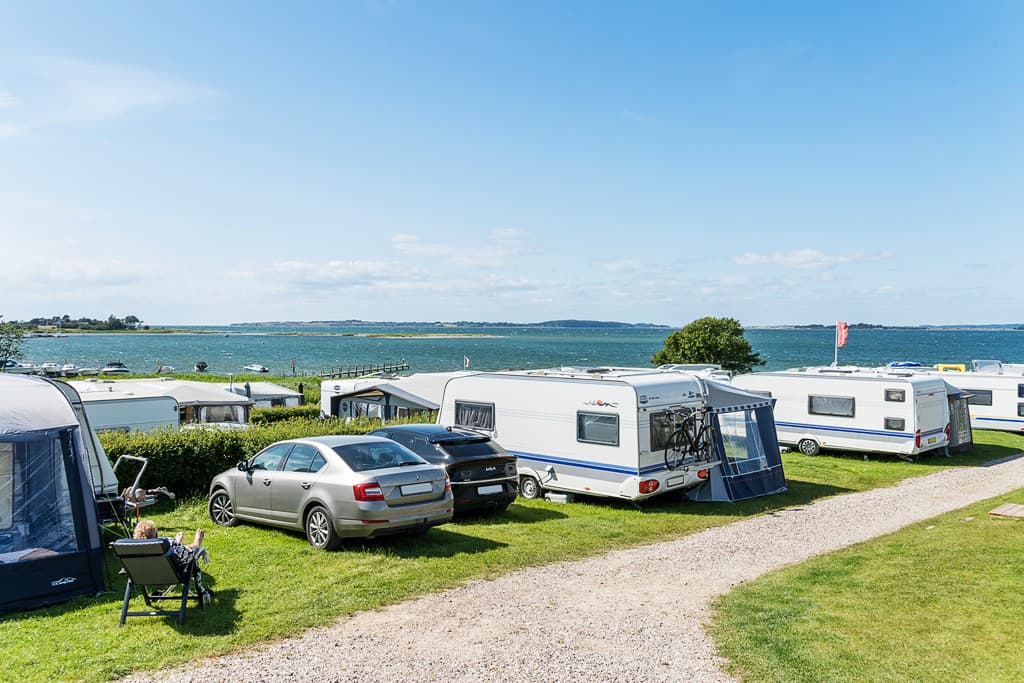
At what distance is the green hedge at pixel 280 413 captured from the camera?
25.4 meters

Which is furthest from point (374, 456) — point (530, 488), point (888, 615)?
point (888, 615)

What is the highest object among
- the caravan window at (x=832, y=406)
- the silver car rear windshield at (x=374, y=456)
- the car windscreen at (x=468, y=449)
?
the silver car rear windshield at (x=374, y=456)

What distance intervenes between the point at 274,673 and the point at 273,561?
3.06 m

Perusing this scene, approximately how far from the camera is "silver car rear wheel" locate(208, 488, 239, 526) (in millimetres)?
10419

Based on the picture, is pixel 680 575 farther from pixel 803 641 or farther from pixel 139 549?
pixel 139 549

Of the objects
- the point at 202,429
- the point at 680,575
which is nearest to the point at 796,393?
the point at 680,575

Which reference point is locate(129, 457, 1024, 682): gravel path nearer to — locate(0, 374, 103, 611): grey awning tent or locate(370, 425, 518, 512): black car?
locate(0, 374, 103, 611): grey awning tent

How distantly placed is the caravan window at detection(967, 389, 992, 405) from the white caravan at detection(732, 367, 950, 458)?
6.36 metres

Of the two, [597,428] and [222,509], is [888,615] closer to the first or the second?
[597,428]

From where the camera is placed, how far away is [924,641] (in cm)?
622

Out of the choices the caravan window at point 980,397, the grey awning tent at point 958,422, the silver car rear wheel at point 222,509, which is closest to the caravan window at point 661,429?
the silver car rear wheel at point 222,509

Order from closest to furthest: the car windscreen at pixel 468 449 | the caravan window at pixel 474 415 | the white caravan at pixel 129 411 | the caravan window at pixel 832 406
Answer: the car windscreen at pixel 468 449 < the caravan window at pixel 474 415 < the white caravan at pixel 129 411 < the caravan window at pixel 832 406

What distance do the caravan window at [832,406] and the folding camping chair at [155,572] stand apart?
16578 millimetres

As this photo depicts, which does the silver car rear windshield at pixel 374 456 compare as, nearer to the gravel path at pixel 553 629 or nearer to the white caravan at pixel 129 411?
the gravel path at pixel 553 629
